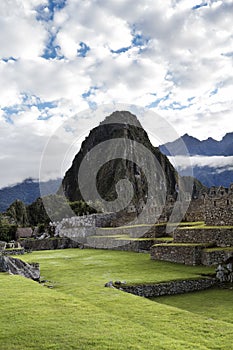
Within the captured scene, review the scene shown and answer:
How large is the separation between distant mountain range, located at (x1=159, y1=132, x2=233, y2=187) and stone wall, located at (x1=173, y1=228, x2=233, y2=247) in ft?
121

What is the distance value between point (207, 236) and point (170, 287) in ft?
23.3

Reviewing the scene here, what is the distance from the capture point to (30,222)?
87.1 meters

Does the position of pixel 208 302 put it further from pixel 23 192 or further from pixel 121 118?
pixel 121 118

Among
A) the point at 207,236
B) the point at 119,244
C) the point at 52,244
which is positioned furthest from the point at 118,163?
the point at 207,236

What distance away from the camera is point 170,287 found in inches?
538

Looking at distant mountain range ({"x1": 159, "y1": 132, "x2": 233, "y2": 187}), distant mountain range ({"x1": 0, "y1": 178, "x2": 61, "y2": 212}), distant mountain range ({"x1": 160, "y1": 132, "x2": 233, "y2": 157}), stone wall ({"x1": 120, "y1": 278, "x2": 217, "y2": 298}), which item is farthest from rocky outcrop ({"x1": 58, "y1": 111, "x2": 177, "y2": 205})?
stone wall ({"x1": 120, "y1": 278, "x2": 217, "y2": 298})

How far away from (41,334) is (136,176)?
165 m

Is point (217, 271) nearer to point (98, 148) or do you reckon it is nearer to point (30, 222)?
point (30, 222)

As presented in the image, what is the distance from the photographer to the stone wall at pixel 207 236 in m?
18.8

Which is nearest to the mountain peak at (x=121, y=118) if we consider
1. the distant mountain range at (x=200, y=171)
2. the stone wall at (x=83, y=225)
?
the distant mountain range at (x=200, y=171)

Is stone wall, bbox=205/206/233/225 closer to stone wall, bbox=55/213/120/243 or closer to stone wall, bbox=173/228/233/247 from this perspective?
stone wall, bbox=173/228/233/247

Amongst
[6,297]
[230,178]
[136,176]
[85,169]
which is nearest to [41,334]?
[6,297]

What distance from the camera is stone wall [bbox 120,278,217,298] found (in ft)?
43.0

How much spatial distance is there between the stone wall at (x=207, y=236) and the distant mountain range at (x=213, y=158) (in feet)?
121
